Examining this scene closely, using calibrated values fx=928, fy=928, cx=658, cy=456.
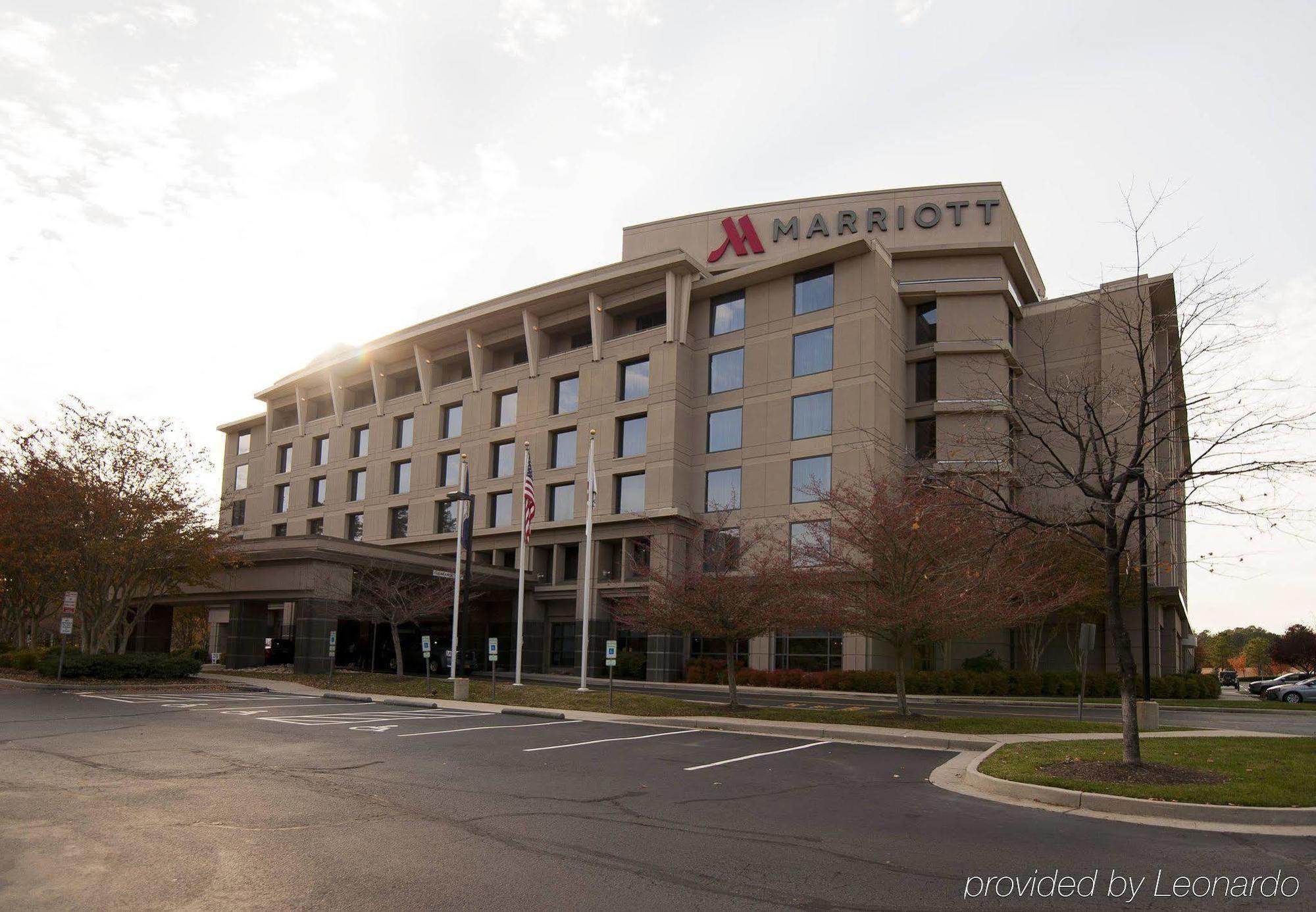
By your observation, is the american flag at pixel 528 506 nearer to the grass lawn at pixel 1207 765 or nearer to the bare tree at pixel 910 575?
the bare tree at pixel 910 575

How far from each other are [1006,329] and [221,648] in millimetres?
58210

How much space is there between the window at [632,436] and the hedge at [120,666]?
75.3 ft

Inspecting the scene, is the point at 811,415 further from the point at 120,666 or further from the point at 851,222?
the point at 120,666

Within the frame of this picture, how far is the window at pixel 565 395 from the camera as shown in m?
52.2

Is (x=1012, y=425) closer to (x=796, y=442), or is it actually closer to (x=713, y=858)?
(x=713, y=858)

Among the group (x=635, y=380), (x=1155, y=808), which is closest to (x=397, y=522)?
(x=635, y=380)

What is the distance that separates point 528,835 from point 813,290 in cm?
4011

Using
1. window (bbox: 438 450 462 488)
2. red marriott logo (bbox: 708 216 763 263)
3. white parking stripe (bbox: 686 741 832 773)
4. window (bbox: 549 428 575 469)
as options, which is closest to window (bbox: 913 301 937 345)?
red marriott logo (bbox: 708 216 763 263)

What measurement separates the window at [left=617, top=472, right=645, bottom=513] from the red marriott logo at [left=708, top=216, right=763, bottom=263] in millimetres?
13178

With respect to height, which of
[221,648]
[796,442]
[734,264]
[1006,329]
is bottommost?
[221,648]

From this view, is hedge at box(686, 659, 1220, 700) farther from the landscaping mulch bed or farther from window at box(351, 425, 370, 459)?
window at box(351, 425, 370, 459)

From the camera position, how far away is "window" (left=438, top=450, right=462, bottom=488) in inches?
2209

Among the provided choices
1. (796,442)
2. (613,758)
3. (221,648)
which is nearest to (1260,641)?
(796,442)

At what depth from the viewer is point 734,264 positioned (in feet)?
169
